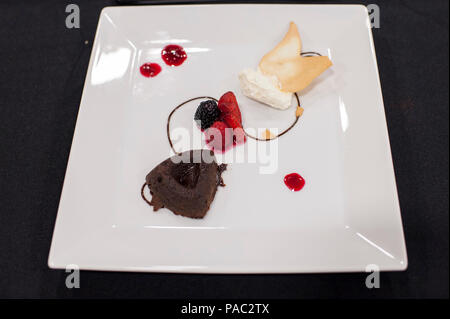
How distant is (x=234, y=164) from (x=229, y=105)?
0.83 feet

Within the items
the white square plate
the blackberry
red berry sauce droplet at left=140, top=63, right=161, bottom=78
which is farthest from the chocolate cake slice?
red berry sauce droplet at left=140, top=63, right=161, bottom=78

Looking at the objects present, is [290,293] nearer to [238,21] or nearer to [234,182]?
[234,182]

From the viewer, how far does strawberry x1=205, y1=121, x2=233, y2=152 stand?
1.47 m

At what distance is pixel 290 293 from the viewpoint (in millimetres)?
1265

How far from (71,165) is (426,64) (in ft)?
5.41

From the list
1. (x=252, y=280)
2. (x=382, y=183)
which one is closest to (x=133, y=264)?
(x=252, y=280)

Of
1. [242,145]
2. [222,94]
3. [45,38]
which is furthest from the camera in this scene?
[45,38]

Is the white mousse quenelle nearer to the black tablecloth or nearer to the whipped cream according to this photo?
the whipped cream

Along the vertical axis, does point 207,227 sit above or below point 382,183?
below

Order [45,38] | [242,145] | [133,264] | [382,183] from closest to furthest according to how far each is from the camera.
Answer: [133,264], [382,183], [242,145], [45,38]

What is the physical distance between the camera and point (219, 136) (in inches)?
57.9

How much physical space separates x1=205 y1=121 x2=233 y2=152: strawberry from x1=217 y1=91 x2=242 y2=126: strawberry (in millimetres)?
61

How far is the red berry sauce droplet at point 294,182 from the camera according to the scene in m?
1.40

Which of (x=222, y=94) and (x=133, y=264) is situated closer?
(x=133, y=264)
